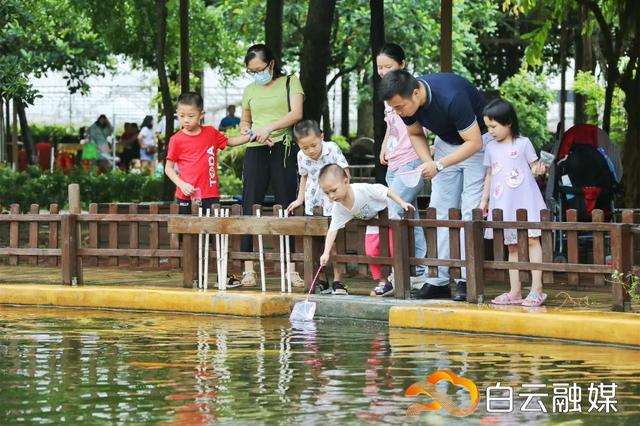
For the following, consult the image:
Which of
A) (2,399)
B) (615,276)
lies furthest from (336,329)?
(2,399)

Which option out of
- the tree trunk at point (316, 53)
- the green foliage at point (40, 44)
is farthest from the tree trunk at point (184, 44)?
the tree trunk at point (316, 53)

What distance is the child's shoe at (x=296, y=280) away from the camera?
A: 44.3 ft

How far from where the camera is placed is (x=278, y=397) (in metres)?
8.59

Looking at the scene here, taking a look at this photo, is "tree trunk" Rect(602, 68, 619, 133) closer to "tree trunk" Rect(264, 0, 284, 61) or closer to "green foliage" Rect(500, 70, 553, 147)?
"tree trunk" Rect(264, 0, 284, 61)

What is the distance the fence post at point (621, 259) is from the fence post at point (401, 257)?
6.02 feet

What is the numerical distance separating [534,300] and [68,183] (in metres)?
14.9

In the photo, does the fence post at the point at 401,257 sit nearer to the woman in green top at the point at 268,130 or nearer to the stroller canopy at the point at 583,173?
the woman in green top at the point at 268,130

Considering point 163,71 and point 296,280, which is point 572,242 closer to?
point 296,280

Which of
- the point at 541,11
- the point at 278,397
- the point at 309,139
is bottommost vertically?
the point at 278,397

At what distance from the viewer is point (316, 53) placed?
17391 mm

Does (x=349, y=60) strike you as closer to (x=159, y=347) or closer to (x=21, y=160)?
(x=21, y=160)

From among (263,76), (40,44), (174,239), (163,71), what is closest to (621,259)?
(263,76)

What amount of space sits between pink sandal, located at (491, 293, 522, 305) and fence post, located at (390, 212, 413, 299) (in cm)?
76

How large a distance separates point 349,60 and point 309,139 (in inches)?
913
